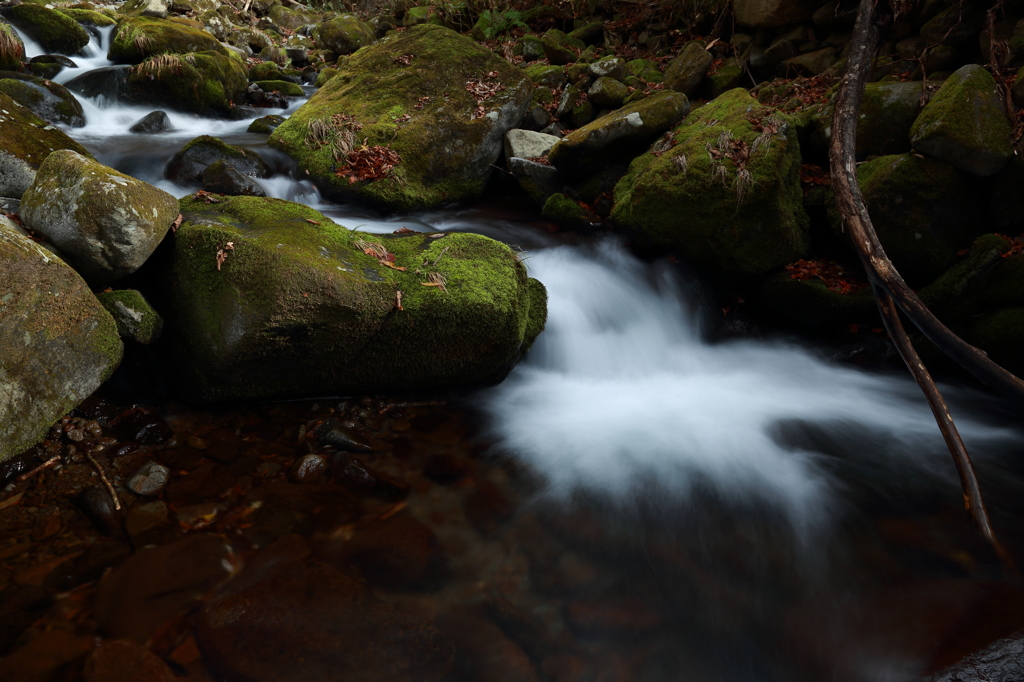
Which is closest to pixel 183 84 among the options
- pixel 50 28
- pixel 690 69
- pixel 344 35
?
pixel 50 28

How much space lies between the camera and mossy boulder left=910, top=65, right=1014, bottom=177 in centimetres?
545

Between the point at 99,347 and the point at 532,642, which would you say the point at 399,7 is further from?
the point at 532,642

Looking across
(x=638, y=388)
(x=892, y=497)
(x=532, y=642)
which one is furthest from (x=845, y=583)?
(x=638, y=388)

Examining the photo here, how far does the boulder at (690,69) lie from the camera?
9.25m

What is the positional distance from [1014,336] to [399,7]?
19.2m

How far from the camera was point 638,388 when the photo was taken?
18.4 feet

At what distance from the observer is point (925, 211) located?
5734 mm

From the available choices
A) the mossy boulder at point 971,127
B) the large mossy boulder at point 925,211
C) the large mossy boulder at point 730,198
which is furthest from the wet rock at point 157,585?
the mossy boulder at point 971,127

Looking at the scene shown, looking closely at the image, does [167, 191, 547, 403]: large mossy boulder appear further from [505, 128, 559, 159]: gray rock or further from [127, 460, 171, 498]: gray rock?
[505, 128, 559, 159]: gray rock

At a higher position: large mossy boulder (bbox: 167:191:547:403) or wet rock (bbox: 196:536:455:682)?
large mossy boulder (bbox: 167:191:547:403)

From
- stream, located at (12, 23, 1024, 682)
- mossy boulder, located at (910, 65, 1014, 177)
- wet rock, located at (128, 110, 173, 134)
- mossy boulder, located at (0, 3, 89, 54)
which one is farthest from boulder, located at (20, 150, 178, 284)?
mossy boulder, located at (0, 3, 89, 54)

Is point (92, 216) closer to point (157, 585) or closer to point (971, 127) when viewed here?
point (157, 585)

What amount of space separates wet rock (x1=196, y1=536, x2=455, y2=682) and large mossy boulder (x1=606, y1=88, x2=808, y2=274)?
5444mm

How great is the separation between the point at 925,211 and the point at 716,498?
4.39 metres
